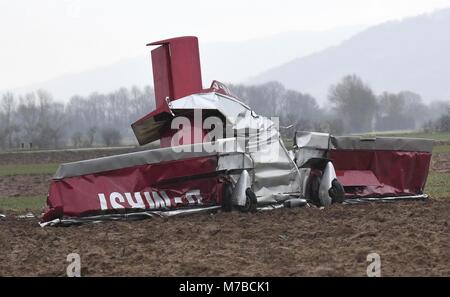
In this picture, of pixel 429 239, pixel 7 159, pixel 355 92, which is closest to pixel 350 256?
pixel 429 239

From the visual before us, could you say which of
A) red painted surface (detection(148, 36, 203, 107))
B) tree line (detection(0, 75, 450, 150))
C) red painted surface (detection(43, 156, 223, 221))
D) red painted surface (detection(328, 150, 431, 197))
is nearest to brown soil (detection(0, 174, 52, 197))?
red painted surface (detection(148, 36, 203, 107))

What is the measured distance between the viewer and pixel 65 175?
871cm

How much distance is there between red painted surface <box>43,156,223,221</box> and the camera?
875cm

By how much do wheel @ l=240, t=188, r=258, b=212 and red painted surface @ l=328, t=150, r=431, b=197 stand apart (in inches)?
62.2

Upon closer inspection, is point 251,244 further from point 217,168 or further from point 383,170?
point 383,170

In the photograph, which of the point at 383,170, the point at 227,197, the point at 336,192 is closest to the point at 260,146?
the point at 227,197

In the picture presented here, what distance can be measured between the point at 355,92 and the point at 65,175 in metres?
118

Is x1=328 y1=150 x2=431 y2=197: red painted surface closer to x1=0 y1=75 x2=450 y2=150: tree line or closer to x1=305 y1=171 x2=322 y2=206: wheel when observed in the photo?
x1=305 y1=171 x2=322 y2=206: wheel

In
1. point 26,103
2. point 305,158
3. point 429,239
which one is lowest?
point 429,239

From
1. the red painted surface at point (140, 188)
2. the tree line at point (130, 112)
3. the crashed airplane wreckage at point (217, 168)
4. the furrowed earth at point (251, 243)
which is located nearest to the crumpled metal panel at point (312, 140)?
the crashed airplane wreckage at point (217, 168)

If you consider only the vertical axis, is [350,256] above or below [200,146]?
below

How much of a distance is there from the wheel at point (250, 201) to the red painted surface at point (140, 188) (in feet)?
1.41

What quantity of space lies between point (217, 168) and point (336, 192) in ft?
5.78

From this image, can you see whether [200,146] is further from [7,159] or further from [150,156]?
[7,159]
